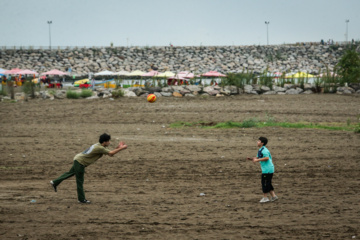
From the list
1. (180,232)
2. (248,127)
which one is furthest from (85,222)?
(248,127)

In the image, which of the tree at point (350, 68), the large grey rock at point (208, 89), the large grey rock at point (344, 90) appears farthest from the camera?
the tree at point (350, 68)

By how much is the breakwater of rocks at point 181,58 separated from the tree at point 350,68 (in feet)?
118

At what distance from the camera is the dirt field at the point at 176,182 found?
7988mm

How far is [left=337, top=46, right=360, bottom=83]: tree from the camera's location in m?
35.1

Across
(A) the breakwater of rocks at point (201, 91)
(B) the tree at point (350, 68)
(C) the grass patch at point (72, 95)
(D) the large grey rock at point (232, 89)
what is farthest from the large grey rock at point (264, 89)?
(C) the grass patch at point (72, 95)

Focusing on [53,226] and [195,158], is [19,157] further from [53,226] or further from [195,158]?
[53,226]

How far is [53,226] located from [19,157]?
705cm

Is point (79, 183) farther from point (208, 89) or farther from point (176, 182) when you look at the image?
point (208, 89)

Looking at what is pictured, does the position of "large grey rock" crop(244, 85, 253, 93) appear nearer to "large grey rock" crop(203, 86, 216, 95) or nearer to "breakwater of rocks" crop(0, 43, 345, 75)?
"large grey rock" crop(203, 86, 216, 95)

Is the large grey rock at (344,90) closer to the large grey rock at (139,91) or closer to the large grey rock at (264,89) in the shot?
the large grey rock at (264,89)

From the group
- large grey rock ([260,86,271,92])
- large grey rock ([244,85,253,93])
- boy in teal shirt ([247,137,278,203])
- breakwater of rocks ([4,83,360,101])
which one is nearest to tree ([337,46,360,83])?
breakwater of rocks ([4,83,360,101])

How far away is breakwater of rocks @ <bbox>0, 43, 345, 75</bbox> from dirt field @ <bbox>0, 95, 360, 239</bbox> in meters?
53.3

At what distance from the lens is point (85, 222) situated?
8.28m

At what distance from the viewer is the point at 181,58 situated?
275ft
